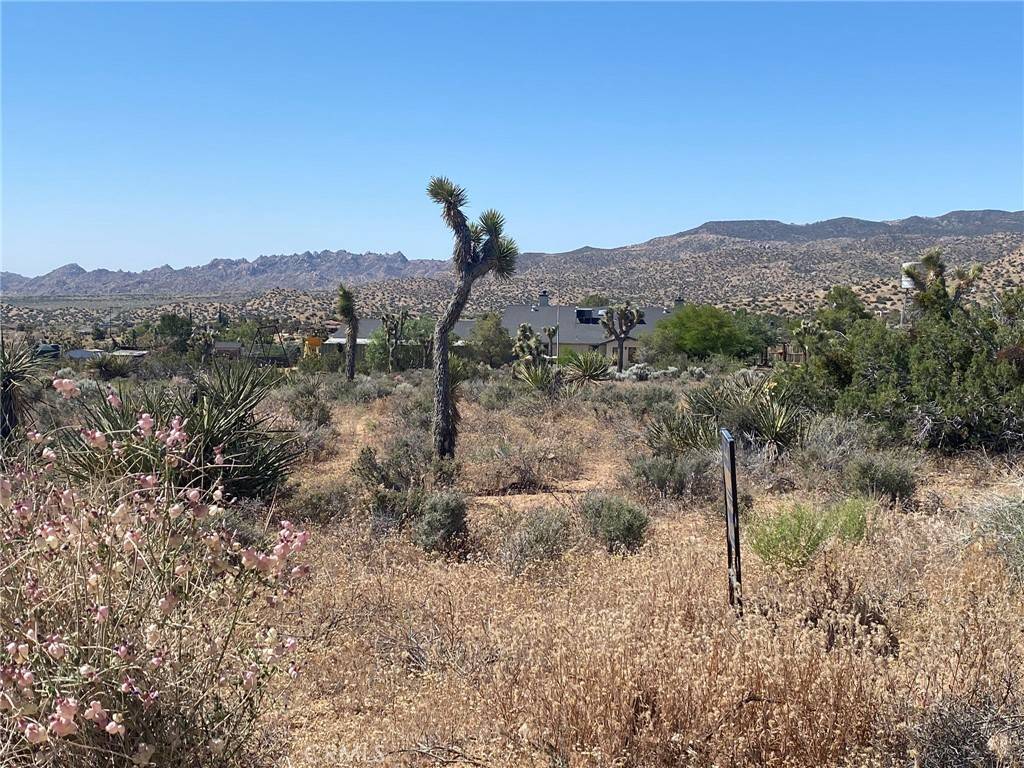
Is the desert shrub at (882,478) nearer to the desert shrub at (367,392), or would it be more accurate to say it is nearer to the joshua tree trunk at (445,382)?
the joshua tree trunk at (445,382)

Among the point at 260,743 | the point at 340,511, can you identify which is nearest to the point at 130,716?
the point at 260,743

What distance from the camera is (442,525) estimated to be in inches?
318

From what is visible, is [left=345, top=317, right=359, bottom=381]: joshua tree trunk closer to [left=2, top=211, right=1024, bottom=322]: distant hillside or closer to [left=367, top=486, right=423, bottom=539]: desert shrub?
[left=367, top=486, right=423, bottom=539]: desert shrub

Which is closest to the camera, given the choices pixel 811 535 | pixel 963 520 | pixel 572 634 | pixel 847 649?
pixel 847 649

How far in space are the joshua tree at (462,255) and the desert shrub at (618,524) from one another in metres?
6.08

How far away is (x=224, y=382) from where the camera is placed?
1010 centimetres

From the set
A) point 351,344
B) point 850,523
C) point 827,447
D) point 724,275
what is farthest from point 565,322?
point 850,523

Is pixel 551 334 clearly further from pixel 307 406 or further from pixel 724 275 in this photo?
pixel 724 275

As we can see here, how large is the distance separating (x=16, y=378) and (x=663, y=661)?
11363 millimetres

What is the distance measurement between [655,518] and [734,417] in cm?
454

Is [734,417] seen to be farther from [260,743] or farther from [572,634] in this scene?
[260,743]

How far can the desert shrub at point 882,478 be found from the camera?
9.64 meters

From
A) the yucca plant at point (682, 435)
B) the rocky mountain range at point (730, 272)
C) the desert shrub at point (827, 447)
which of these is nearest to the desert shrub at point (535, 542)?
the desert shrub at point (827, 447)

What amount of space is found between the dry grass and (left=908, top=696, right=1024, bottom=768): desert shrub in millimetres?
10
